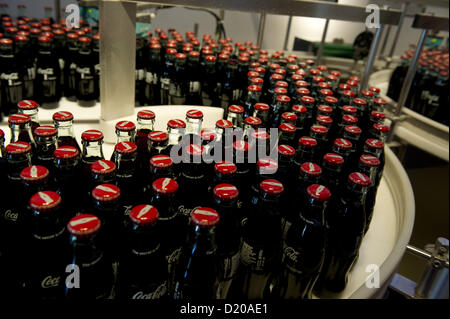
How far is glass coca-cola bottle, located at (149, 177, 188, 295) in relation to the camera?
2.01 ft

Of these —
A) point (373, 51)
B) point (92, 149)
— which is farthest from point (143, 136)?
point (373, 51)

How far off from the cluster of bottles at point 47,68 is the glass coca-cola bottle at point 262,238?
3.05ft

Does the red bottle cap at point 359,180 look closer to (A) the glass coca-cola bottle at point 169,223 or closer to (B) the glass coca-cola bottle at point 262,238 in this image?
(B) the glass coca-cola bottle at point 262,238

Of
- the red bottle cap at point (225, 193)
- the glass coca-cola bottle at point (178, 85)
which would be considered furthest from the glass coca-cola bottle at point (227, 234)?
the glass coca-cola bottle at point (178, 85)

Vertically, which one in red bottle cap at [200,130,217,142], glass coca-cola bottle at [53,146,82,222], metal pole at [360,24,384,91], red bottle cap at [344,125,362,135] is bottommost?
glass coca-cola bottle at [53,146,82,222]

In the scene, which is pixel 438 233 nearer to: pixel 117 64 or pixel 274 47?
pixel 117 64

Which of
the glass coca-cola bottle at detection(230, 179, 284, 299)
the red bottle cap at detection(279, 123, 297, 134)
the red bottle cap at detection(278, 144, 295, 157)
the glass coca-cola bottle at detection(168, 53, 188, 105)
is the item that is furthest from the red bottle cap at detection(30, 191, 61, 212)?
the glass coca-cola bottle at detection(168, 53, 188, 105)

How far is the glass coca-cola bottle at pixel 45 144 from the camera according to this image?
0.72 metres

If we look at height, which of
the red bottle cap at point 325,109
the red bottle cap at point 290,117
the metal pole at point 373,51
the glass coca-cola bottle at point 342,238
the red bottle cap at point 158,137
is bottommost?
the glass coca-cola bottle at point 342,238

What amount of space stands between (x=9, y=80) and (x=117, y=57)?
1.60ft

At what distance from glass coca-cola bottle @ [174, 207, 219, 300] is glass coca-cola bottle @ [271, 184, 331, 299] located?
6.1 inches

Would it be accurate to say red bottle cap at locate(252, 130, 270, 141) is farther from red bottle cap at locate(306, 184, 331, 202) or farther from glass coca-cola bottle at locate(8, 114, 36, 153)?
glass coca-cola bottle at locate(8, 114, 36, 153)

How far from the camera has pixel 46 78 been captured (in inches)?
51.1

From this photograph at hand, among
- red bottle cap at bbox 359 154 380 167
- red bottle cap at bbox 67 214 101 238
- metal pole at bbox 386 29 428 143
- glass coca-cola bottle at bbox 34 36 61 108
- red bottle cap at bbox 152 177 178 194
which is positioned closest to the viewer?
red bottle cap at bbox 67 214 101 238
